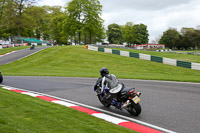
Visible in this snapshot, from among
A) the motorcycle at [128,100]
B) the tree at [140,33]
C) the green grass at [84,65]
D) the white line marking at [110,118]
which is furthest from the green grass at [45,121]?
the tree at [140,33]

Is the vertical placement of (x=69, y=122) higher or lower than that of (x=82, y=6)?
lower

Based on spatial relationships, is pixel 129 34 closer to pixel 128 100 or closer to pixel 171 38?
pixel 171 38

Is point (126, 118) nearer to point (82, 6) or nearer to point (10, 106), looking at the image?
point (10, 106)

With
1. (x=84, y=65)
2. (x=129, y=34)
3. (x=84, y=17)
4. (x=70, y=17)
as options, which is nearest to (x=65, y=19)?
(x=70, y=17)

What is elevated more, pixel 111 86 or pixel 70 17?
pixel 70 17

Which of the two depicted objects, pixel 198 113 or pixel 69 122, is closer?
pixel 69 122

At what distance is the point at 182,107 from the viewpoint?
23.5 feet

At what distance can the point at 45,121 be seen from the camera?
16.9ft

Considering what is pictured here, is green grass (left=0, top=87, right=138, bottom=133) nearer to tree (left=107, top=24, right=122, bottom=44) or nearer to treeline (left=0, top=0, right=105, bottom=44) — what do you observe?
treeline (left=0, top=0, right=105, bottom=44)

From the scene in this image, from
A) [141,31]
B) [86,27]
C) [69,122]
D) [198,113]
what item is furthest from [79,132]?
[141,31]

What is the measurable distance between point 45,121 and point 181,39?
9778cm

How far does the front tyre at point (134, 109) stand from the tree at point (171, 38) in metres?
94.3

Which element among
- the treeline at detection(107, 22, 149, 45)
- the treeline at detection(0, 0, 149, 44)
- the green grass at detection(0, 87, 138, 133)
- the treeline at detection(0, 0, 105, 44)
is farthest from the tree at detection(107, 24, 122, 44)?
the green grass at detection(0, 87, 138, 133)

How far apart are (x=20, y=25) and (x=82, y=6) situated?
60.3 feet
